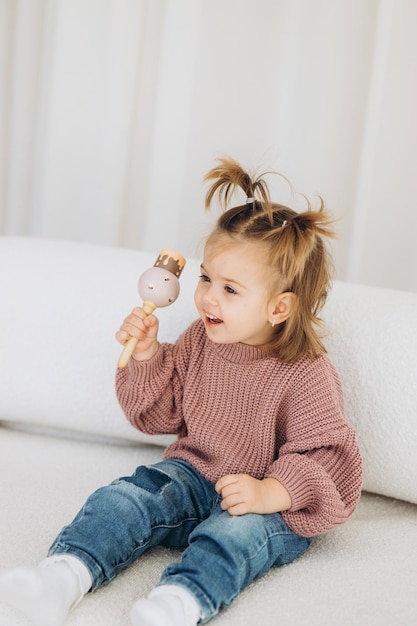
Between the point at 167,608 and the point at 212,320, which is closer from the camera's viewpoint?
the point at 167,608

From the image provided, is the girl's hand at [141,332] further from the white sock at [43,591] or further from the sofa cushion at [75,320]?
the white sock at [43,591]

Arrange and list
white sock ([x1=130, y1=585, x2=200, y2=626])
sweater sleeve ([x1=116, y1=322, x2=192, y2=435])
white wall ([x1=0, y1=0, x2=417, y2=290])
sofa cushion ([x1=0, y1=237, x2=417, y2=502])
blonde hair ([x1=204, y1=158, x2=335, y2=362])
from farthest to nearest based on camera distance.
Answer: white wall ([x1=0, y1=0, x2=417, y2=290])
sofa cushion ([x1=0, y1=237, x2=417, y2=502])
sweater sleeve ([x1=116, y1=322, x2=192, y2=435])
blonde hair ([x1=204, y1=158, x2=335, y2=362])
white sock ([x1=130, y1=585, x2=200, y2=626])

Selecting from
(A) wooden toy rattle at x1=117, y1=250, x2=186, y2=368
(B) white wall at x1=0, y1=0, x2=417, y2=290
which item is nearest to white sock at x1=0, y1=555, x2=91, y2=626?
(A) wooden toy rattle at x1=117, y1=250, x2=186, y2=368

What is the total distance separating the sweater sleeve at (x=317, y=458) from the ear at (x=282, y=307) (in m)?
0.07

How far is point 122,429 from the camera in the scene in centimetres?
133

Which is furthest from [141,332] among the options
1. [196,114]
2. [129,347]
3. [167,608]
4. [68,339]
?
[196,114]

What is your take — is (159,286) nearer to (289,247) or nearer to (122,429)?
(289,247)

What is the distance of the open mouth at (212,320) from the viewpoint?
105cm

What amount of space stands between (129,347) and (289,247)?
0.24 metres

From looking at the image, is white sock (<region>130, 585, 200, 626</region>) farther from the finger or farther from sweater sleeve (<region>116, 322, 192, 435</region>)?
sweater sleeve (<region>116, 322, 192, 435</region>)

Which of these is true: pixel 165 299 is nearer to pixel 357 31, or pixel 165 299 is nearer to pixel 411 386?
pixel 411 386

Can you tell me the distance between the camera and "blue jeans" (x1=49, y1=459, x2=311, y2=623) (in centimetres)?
88

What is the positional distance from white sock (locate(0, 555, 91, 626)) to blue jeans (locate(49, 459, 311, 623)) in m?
0.03

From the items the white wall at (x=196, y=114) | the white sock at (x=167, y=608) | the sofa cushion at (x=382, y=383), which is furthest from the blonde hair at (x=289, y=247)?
the white wall at (x=196, y=114)
